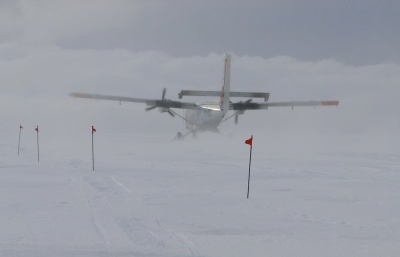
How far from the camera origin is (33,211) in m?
8.34

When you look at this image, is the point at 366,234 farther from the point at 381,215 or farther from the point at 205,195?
the point at 205,195

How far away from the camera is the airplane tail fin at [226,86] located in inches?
1260

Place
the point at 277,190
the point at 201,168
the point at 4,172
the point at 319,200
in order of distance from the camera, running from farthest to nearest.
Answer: the point at 201,168 → the point at 4,172 → the point at 277,190 → the point at 319,200

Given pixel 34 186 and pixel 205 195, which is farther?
pixel 34 186

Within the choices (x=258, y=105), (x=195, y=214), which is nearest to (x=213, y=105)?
(x=258, y=105)

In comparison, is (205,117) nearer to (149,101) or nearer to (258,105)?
(258,105)

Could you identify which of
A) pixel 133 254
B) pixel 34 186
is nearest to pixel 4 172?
pixel 34 186

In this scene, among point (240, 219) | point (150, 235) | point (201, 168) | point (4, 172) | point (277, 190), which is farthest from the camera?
point (201, 168)

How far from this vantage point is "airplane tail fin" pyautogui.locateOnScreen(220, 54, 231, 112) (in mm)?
32000

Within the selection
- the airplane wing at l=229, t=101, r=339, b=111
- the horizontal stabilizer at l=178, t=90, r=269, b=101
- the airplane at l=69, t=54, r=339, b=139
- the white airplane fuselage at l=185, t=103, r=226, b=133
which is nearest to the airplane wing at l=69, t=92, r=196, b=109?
the airplane at l=69, t=54, r=339, b=139

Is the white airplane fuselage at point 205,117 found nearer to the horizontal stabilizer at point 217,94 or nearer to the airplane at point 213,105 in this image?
the airplane at point 213,105

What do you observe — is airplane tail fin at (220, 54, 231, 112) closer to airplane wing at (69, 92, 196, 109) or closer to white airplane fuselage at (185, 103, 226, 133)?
white airplane fuselage at (185, 103, 226, 133)

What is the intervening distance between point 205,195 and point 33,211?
4.16m

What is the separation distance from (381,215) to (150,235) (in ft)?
15.6
